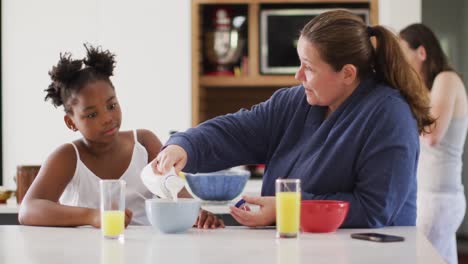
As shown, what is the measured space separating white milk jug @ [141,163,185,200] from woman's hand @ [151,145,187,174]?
13 mm

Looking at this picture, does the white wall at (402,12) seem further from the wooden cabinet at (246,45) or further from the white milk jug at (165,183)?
the white milk jug at (165,183)

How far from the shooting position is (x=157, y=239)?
1826 mm

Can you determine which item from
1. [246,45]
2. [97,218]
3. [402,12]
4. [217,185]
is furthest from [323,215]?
[246,45]

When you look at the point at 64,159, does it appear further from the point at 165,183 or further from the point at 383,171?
the point at 383,171

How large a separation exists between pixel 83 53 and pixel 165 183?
2.85m

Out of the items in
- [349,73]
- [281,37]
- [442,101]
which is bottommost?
[442,101]

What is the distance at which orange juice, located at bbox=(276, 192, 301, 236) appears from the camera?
5.82 feet

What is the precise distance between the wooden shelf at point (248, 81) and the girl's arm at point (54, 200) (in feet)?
7.60

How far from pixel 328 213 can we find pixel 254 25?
9.56 feet

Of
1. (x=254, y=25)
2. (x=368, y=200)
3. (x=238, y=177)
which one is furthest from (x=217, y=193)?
(x=254, y=25)

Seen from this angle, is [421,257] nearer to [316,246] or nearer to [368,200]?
[316,246]

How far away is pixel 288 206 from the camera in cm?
177

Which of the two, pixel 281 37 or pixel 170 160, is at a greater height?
pixel 281 37

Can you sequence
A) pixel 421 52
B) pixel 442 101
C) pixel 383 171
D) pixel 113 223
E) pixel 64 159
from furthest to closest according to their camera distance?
1. pixel 421 52
2. pixel 442 101
3. pixel 64 159
4. pixel 383 171
5. pixel 113 223
